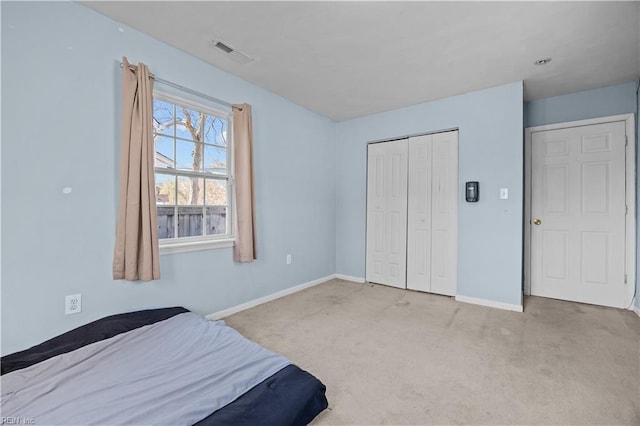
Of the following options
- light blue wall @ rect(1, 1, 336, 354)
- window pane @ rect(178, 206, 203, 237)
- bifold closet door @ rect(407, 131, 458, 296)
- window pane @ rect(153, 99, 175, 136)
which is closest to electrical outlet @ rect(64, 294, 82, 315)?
light blue wall @ rect(1, 1, 336, 354)

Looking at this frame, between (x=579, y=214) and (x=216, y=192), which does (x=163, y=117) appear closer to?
(x=216, y=192)

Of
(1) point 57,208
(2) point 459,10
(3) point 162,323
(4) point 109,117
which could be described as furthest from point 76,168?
(2) point 459,10

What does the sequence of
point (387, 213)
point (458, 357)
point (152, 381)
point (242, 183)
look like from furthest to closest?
1. point (387, 213)
2. point (242, 183)
3. point (458, 357)
4. point (152, 381)

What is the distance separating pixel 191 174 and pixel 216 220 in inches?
21.3

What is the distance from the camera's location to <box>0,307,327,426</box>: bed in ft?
4.25

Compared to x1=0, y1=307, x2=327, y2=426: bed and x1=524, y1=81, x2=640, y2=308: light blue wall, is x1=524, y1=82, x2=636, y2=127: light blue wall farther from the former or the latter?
x1=0, y1=307, x2=327, y2=426: bed

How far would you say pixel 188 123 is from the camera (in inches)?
111

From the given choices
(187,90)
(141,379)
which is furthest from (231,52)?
(141,379)

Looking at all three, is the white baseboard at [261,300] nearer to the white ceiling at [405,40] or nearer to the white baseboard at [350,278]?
the white baseboard at [350,278]

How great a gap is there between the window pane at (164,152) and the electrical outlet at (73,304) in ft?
3.84

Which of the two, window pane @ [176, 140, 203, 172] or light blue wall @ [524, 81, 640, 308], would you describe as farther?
light blue wall @ [524, 81, 640, 308]

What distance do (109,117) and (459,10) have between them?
8.79 ft

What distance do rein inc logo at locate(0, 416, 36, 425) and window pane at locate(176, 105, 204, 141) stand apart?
219cm

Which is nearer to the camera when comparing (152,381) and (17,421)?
(17,421)
